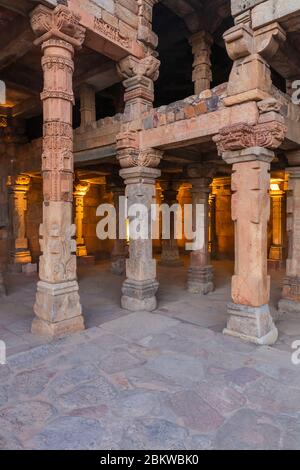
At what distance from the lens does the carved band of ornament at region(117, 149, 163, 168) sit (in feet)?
19.0

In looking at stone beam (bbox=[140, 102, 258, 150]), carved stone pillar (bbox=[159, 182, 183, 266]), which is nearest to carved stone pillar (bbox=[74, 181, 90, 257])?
carved stone pillar (bbox=[159, 182, 183, 266])

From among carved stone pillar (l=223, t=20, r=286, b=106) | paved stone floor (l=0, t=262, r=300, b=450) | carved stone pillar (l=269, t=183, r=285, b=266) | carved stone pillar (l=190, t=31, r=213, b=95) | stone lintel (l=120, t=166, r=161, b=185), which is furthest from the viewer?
carved stone pillar (l=269, t=183, r=285, b=266)

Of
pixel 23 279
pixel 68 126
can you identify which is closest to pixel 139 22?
pixel 68 126

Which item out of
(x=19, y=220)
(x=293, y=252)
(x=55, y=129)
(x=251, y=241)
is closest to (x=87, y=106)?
(x=55, y=129)

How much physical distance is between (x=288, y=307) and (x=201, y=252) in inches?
93.0

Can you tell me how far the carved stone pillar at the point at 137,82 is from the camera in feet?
19.2

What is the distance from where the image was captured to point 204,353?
4203 millimetres

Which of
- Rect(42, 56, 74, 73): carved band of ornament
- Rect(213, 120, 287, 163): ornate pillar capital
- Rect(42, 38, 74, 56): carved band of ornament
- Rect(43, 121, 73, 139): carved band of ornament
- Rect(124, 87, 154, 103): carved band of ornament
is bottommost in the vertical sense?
Rect(213, 120, 287, 163): ornate pillar capital

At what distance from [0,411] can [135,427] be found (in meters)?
1.25

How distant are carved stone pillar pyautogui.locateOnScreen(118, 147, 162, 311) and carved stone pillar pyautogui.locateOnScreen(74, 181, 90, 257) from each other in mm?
6176

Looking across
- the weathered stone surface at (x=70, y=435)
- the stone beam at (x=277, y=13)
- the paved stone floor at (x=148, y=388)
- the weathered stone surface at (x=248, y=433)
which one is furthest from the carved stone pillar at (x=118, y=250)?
the weathered stone surface at (x=248, y=433)

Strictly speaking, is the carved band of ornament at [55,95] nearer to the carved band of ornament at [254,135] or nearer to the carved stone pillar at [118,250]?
the carved band of ornament at [254,135]

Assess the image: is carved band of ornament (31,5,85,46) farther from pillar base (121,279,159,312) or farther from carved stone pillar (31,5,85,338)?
pillar base (121,279,159,312)

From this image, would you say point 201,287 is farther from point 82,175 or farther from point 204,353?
point 82,175
